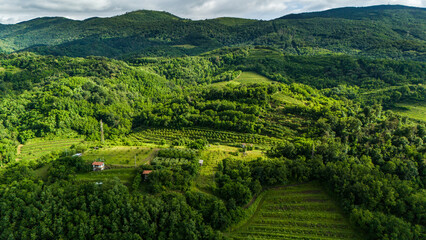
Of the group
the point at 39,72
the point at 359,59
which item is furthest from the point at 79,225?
the point at 359,59

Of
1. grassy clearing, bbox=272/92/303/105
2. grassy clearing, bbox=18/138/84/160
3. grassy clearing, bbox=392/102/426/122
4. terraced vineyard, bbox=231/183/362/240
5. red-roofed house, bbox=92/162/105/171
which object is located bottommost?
terraced vineyard, bbox=231/183/362/240

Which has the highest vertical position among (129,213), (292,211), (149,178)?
(149,178)

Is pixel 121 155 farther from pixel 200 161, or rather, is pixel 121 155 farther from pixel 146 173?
pixel 200 161

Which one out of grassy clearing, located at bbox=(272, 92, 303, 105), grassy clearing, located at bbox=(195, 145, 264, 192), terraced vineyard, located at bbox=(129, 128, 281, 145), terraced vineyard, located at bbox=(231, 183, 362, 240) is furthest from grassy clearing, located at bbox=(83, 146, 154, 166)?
grassy clearing, located at bbox=(272, 92, 303, 105)

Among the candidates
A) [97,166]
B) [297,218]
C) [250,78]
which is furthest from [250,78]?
[297,218]

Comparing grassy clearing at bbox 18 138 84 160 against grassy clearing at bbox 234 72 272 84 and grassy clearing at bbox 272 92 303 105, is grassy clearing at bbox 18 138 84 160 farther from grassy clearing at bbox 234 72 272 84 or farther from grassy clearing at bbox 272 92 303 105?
grassy clearing at bbox 234 72 272 84

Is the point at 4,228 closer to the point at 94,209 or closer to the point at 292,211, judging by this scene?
the point at 94,209

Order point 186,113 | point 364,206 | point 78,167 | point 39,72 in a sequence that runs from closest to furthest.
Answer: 1. point 364,206
2. point 78,167
3. point 186,113
4. point 39,72
